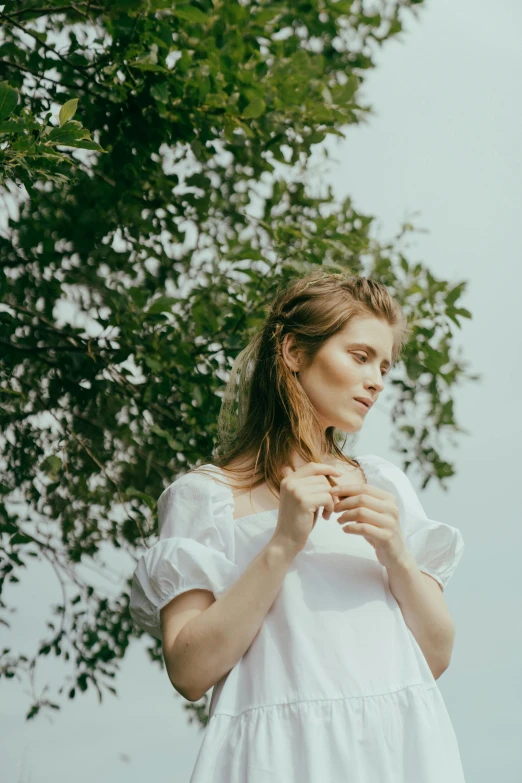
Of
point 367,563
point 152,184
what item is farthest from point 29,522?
point 367,563

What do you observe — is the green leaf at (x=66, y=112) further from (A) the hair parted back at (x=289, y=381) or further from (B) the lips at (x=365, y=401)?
(B) the lips at (x=365, y=401)

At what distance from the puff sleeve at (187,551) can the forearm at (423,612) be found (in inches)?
11.1

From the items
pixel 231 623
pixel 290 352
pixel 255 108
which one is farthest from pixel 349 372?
pixel 255 108

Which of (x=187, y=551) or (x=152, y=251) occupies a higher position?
(x=152, y=251)

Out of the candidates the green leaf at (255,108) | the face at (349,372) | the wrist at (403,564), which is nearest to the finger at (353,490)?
the wrist at (403,564)

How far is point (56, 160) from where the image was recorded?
190 centimetres

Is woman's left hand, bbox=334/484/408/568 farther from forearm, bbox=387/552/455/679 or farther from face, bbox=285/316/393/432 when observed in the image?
face, bbox=285/316/393/432

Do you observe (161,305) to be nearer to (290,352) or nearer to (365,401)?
(290,352)

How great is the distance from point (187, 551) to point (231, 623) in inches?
6.0

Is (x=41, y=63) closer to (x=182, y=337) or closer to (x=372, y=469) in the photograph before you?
(x=182, y=337)

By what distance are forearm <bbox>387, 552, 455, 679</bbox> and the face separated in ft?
1.02

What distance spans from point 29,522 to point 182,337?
107 cm

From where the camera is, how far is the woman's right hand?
1.47m

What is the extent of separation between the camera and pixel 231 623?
145 centimetres
